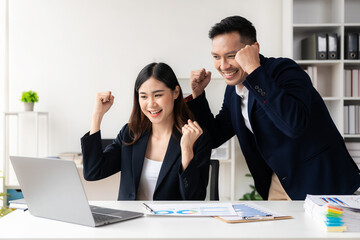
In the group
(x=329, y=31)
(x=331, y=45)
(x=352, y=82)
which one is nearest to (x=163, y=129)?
(x=331, y=45)

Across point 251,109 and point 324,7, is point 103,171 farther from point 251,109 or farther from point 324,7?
point 324,7

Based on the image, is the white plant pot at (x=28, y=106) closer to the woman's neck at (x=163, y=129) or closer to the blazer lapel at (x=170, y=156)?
the woman's neck at (x=163, y=129)

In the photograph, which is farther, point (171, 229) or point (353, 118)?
point (353, 118)

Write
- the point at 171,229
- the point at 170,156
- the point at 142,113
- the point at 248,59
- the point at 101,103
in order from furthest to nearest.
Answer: the point at 142,113
the point at 101,103
the point at 170,156
the point at 248,59
the point at 171,229

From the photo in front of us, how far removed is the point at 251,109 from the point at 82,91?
2.76m

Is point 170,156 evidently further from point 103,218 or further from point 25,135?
point 25,135

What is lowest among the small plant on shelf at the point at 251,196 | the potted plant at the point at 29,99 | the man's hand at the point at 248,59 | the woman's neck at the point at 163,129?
the small plant on shelf at the point at 251,196

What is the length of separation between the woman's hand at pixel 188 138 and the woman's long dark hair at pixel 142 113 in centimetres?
29

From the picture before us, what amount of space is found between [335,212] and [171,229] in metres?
0.50

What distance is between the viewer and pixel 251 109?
183 cm

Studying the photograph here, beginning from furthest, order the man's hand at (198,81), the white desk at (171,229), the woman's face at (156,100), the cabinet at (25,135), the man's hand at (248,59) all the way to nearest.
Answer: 1. the cabinet at (25,135)
2. the man's hand at (198,81)
3. the woman's face at (156,100)
4. the man's hand at (248,59)
5. the white desk at (171,229)

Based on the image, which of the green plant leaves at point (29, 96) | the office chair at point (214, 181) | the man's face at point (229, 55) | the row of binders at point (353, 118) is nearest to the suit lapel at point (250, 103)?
the man's face at point (229, 55)

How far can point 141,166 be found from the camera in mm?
1892

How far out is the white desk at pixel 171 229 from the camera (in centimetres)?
109
